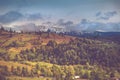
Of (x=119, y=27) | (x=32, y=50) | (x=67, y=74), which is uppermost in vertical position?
(x=119, y=27)

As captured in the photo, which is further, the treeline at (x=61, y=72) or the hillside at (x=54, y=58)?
the hillside at (x=54, y=58)

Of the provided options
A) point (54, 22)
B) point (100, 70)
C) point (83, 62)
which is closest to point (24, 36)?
point (54, 22)

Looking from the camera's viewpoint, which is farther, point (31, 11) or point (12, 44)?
point (12, 44)

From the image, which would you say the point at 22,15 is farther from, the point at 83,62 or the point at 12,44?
the point at 83,62

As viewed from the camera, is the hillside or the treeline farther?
the hillside

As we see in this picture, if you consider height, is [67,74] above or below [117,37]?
below

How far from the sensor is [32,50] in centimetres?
3170

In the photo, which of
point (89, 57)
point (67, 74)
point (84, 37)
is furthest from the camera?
point (84, 37)

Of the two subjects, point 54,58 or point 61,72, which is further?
point 54,58

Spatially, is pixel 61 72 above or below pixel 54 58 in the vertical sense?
below

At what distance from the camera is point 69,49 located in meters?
31.9

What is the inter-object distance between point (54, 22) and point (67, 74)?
5.91m

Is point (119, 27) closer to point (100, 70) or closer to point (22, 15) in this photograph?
point (100, 70)

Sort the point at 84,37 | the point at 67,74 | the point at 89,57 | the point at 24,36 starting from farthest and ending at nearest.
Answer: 1. the point at 84,37
2. the point at 24,36
3. the point at 89,57
4. the point at 67,74
